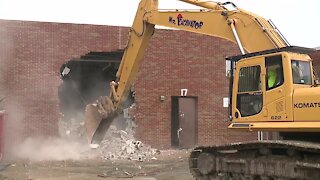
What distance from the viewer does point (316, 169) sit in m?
8.11

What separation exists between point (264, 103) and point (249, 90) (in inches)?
19.2

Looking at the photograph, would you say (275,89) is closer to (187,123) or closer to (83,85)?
(187,123)

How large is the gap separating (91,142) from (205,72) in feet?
21.3

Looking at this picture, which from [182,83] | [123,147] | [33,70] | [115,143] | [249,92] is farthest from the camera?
[182,83]

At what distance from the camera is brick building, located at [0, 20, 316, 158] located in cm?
1878

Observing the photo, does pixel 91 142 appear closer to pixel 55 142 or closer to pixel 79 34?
pixel 55 142

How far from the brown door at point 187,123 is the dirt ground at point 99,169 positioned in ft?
8.05

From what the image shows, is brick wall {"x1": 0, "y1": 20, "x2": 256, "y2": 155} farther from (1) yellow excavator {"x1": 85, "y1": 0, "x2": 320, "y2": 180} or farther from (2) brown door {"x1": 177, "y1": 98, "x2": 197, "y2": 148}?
(1) yellow excavator {"x1": 85, "y1": 0, "x2": 320, "y2": 180}

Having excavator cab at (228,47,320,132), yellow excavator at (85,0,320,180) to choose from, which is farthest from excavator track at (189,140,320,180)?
excavator cab at (228,47,320,132)

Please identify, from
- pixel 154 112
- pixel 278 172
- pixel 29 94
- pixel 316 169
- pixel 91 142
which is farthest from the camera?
pixel 154 112

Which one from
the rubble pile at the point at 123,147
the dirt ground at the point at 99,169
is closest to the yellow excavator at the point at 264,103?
the dirt ground at the point at 99,169

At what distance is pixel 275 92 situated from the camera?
876 cm

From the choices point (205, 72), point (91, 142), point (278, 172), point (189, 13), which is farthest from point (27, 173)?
point (205, 72)

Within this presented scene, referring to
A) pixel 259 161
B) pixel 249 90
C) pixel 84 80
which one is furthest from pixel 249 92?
pixel 84 80
